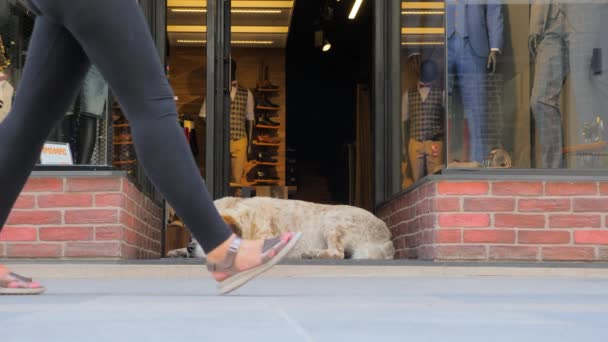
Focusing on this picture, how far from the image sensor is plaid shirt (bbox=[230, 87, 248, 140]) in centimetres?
1265

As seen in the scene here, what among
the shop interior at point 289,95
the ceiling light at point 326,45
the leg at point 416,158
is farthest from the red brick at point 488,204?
the ceiling light at point 326,45

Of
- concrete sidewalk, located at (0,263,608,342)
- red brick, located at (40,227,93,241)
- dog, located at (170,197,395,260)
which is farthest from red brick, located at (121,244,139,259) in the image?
concrete sidewalk, located at (0,263,608,342)

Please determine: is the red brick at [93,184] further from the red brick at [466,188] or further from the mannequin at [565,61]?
the mannequin at [565,61]

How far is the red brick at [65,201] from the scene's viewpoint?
592 cm

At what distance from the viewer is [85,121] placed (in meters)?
6.10

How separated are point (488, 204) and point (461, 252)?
0.32m

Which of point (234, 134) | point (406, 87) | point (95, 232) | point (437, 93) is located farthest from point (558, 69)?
point (234, 134)

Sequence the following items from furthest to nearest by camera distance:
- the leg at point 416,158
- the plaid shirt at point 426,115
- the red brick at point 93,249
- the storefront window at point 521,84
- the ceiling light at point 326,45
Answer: the ceiling light at point 326,45 → the leg at point 416,158 → the plaid shirt at point 426,115 → the storefront window at point 521,84 → the red brick at point 93,249

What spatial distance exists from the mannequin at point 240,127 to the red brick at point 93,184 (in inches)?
250

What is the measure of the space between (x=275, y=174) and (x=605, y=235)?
7.80 meters

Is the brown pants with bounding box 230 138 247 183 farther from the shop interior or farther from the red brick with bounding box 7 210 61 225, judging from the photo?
the red brick with bounding box 7 210 61 225

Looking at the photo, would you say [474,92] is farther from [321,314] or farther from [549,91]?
[321,314]

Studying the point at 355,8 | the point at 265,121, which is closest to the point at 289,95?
the point at 265,121

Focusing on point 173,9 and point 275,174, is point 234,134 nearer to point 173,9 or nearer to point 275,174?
point 275,174
